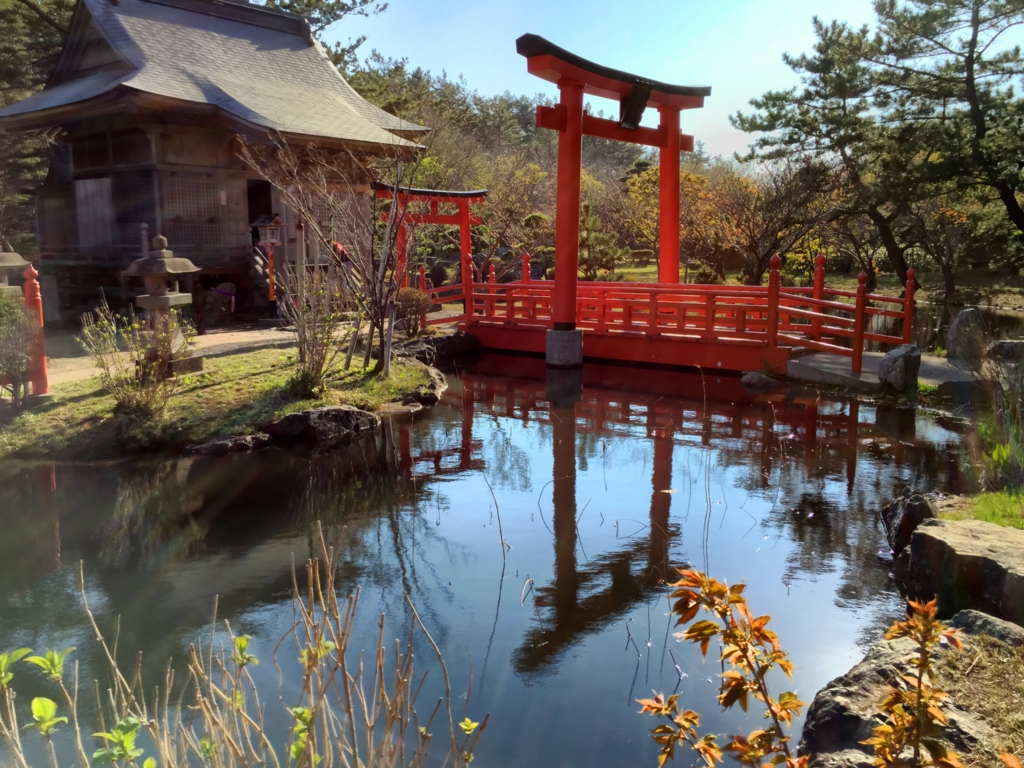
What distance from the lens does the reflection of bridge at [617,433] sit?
17.2 ft

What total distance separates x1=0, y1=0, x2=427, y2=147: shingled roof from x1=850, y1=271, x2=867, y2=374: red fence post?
330 inches

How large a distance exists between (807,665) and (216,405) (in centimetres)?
685

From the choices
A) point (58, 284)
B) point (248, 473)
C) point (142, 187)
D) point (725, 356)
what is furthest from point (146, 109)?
point (725, 356)

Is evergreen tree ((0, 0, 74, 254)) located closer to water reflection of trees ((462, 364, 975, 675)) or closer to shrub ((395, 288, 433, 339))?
shrub ((395, 288, 433, 339))

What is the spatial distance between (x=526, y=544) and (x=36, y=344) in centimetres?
595

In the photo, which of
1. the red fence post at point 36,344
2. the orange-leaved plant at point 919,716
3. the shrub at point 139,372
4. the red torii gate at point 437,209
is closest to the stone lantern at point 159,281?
the shrub at point 139,372

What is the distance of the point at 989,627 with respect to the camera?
12.4 feet

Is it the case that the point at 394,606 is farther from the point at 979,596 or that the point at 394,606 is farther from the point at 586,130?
the point at 586,130

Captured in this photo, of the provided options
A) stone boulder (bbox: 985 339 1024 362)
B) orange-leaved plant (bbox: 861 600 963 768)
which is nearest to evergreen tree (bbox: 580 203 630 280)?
stone boulder (bbox: 985 339 1024 362)

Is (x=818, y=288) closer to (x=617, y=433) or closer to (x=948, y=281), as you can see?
(x=617, y=433)

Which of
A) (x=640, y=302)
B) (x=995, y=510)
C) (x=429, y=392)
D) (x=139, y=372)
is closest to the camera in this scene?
(x=995, y=510)

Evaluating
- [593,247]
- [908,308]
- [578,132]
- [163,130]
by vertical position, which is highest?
[163,130]

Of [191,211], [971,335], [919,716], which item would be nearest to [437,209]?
[191,211]

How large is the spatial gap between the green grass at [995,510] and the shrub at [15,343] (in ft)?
27.8
